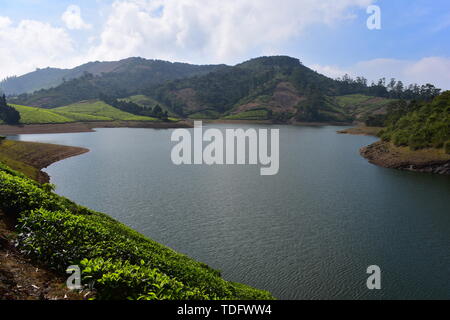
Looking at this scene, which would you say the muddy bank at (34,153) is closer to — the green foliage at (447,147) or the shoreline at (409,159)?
the shoreline at (409,159)

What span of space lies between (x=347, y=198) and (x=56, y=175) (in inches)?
2330

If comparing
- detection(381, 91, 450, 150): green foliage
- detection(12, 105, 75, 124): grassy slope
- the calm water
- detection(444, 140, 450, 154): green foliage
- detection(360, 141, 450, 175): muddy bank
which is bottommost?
the calm water

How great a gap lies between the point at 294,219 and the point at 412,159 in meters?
57.8

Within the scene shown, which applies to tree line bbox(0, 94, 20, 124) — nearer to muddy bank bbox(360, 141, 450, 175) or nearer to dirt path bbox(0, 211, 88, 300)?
muddy bank bbox(360, 141, 450, 175)

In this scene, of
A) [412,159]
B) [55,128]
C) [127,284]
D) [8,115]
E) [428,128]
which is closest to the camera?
[127,284]

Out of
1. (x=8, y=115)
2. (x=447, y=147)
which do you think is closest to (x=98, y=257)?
(x=447, y=147)

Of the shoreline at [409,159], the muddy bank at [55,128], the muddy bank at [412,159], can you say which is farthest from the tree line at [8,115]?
the muddy bank at [412,159]

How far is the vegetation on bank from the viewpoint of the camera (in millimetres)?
13305

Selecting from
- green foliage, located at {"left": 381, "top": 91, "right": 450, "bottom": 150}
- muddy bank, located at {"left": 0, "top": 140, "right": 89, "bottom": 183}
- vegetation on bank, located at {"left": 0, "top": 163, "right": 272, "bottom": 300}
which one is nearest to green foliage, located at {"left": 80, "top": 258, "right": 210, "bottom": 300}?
vegetation on bank, located at {"left": 0, "top": 163, "right": 272, "bottom": 300}

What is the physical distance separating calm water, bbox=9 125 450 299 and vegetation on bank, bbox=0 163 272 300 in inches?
388

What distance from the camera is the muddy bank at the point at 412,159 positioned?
75.8 metres

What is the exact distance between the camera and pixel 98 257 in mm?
15250

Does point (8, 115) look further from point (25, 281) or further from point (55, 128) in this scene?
point (25, 281)

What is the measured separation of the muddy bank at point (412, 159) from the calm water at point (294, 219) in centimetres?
626
